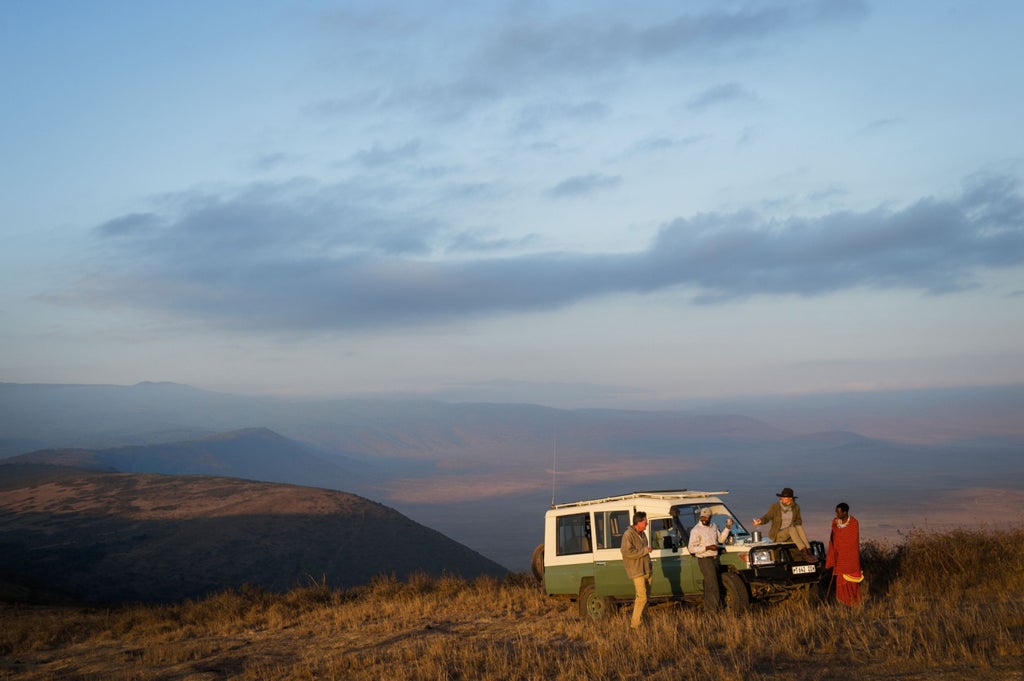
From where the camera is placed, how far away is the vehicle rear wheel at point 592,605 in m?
14.7

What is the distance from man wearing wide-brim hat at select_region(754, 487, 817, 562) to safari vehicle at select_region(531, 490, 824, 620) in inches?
5.7

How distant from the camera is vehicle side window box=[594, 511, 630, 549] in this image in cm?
1473

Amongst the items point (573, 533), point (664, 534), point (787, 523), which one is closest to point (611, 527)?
point (573, 533)

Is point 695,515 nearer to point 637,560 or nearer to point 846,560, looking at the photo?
point 637,560

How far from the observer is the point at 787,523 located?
45.2 feet

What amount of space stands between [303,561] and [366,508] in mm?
11092

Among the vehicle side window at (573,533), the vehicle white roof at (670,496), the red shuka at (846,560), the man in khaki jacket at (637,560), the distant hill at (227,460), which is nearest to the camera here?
the man in khaki jacket at (637,560)

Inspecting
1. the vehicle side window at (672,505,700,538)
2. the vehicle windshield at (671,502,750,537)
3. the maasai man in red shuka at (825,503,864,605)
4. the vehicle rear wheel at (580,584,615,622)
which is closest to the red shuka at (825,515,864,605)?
the maasai man in red shuka at (825,503,864,605)

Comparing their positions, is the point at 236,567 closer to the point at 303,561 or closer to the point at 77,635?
the point at 303,561

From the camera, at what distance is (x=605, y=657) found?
10664mm

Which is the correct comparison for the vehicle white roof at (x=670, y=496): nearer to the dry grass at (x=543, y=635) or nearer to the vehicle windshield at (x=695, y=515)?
the vehicle windshield at (x=695, y=515)

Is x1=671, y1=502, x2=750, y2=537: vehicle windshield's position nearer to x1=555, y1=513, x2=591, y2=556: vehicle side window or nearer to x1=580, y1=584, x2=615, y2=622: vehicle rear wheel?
x1=555, y1=513, x2=591, y2=556: vehicle side window

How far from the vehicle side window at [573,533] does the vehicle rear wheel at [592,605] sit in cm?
69

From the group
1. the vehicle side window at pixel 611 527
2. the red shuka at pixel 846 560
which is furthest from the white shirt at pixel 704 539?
the red shuka at pixel 846 560
